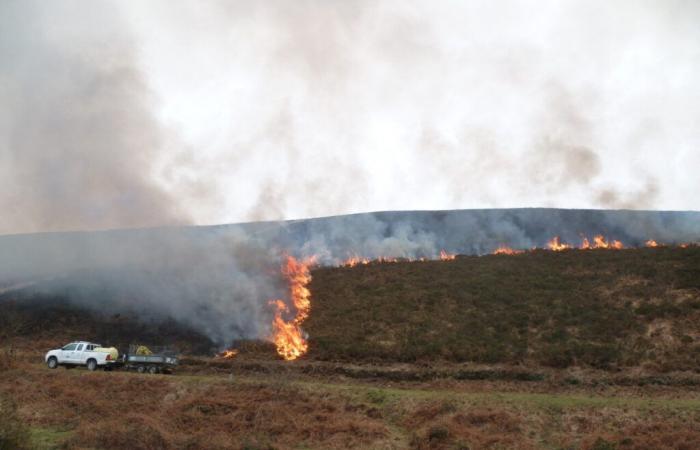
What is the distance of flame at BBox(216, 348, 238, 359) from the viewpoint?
115ft

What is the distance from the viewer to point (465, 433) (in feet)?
71.7

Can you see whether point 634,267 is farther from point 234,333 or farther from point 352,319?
point 234,333

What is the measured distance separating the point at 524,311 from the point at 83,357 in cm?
2607

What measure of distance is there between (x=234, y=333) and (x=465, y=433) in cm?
1947

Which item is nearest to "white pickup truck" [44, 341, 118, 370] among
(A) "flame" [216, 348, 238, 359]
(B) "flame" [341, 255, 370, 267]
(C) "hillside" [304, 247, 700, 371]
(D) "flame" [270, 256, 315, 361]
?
(A) "flame" [216, 348, 238, 359]

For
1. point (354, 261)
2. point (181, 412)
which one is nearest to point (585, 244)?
point (354, 261)

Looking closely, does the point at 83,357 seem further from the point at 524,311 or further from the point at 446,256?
the point at 446,256

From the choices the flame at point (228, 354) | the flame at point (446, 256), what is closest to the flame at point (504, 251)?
the flame at point (446, 256)

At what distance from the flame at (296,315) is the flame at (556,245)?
20070mm

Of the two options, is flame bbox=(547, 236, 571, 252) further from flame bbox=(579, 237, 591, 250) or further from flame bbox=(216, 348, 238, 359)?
flame bbox=(216, 348, 238, 359)

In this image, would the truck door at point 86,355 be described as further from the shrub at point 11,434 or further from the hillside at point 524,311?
the shrub at point 11,434

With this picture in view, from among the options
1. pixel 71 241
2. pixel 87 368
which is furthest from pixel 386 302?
pixel 71 241

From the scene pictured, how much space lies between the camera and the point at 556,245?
49.4 meters

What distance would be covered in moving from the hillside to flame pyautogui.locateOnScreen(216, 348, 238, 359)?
459 centimetres
